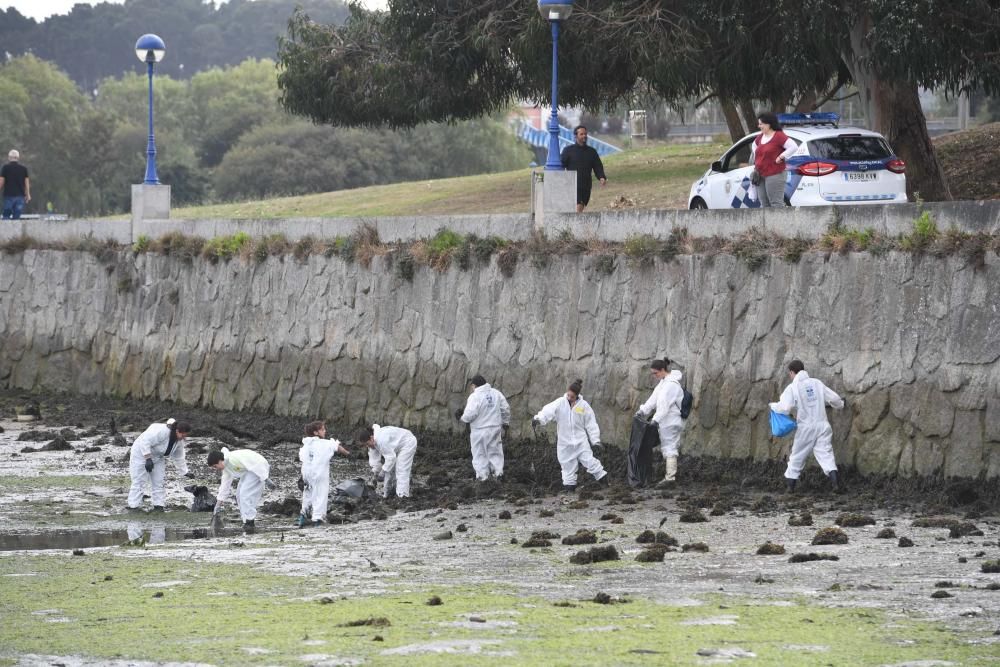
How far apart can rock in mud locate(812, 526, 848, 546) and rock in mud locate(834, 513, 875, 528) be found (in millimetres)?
837

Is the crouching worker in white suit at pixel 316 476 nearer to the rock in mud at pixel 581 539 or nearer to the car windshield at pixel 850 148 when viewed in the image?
the rock in mud at pixel 581 539

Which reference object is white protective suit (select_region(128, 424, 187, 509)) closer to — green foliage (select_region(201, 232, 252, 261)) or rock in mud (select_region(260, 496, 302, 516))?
rock in mud (select_region(260, 496, 302, 516))

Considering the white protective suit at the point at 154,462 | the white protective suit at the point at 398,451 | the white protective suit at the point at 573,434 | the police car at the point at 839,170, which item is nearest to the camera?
the white protective suit at the point at 154,462

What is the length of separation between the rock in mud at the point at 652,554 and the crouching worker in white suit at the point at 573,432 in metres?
4.75

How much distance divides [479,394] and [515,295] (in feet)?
8.68

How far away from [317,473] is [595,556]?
4.27m

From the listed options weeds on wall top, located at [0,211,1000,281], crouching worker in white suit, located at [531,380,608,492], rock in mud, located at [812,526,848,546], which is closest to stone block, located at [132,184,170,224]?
weeds on wall top, located at [0,211,1000,281]

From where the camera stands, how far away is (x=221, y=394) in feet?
87.2

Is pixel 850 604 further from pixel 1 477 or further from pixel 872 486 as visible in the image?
pixel 1 477

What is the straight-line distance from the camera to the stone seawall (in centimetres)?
1664

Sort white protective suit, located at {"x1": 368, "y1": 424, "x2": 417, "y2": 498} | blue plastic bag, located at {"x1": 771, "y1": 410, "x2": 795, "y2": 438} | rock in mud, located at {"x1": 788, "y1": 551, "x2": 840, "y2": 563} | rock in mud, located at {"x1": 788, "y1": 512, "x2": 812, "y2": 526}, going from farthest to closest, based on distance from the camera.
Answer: white protective suit, located at {"x1": 368, "y1": 424, "x2": 417, "y2": 498}, blue plastic bag, located at {"x1": 771, "y1": 410, "x2": 795, "y2": 438}, rock in mud, located at {"x1": 788, "y1": 512, "x2": 812, "y2": 526}, rock in mud, located at {"x1": 788, "y1": 551, "x2": 840, "y2": 563}

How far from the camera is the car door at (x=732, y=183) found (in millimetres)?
20906

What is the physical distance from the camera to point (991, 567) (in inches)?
484

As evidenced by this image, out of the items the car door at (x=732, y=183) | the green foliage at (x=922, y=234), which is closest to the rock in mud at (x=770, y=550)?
the green foliage at (x=922, y=234)
